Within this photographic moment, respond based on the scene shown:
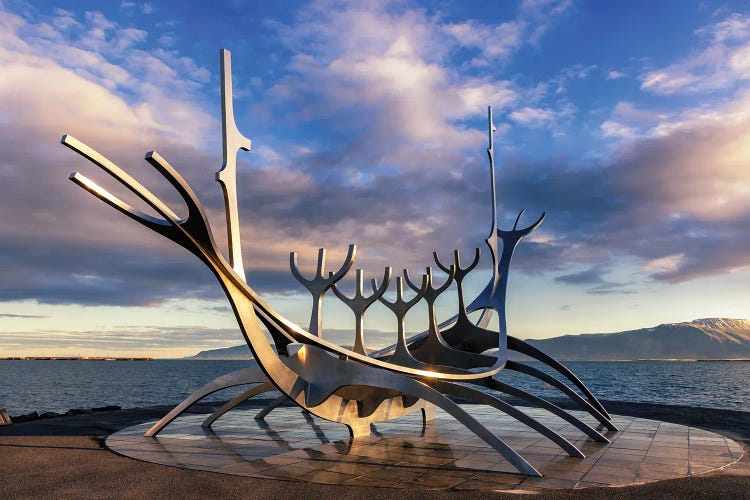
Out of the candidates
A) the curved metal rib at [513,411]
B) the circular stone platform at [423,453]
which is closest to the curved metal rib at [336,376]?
the curved metal rib at [513,411]

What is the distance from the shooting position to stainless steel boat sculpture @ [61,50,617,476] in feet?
34.4

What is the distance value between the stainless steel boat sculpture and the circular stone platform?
0.64m

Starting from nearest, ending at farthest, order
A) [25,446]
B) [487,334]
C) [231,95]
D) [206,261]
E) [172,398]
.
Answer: [206,261], [231,95], [25,446], [487,334], [172,398]

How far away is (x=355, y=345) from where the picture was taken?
17.8 m

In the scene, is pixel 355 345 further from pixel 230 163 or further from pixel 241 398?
pixel 230 163

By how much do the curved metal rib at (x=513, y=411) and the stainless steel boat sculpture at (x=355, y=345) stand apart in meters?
0.03

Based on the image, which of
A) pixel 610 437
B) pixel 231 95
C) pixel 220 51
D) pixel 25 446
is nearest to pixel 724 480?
pixel 610 437

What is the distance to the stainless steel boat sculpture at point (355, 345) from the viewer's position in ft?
34.4

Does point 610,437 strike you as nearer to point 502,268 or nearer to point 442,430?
point 442,430

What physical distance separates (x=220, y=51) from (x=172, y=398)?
5659 centimetres

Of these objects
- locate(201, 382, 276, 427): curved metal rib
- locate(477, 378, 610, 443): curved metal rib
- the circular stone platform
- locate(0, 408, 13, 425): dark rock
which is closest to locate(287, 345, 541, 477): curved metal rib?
the circular stone platform

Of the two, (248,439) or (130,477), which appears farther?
(248,439)

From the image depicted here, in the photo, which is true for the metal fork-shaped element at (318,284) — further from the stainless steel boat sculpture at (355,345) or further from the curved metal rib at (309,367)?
the curved metal rib at (309,367)

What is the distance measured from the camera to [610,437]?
667 inches
